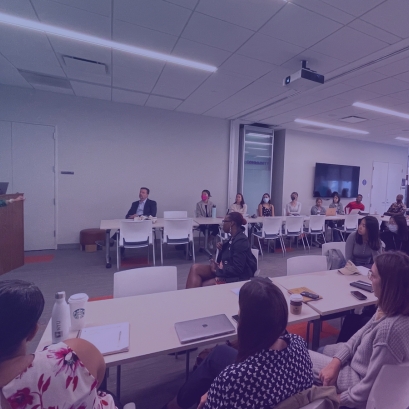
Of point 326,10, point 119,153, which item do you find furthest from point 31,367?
point 119,153

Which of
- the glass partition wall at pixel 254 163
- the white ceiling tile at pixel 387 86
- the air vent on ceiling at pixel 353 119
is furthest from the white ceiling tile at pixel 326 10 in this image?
the glass partition wall at pixel 254 163

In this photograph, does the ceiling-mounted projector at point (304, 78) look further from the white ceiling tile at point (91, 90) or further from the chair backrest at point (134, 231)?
the white ceiling tile at point (91, 90)

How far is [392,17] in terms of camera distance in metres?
2.52

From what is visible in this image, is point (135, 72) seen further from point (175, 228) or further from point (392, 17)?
point (392, 17)

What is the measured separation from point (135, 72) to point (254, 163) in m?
4.60

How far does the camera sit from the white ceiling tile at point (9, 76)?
403 centimetres

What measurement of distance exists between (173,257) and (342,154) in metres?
7.15

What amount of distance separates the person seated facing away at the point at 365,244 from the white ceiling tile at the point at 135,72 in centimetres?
341

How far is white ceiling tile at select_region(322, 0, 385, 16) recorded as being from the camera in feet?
7.67

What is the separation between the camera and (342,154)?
8.97 m

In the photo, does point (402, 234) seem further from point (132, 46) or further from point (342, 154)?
point (342, 154)

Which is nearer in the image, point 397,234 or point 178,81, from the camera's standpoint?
point 397,234

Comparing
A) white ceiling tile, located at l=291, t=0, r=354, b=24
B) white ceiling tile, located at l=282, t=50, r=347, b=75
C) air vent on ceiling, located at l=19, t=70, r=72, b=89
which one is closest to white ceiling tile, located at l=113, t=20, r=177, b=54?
white ceiling tile, located at l=291, t=0, r=354, b=24

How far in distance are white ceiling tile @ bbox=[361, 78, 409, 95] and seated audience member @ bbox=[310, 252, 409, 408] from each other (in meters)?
3.79
